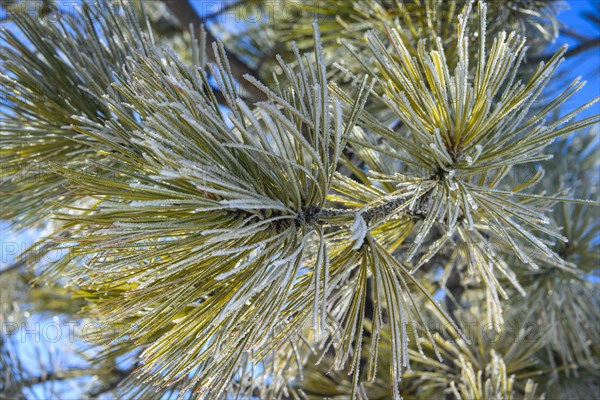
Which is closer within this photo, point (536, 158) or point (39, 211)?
point (536, 158)

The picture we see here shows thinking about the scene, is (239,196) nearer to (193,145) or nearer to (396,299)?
(193,145)

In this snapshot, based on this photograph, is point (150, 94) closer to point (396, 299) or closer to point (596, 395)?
point (396, 299)

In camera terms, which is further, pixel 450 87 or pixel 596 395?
pixel 596 395

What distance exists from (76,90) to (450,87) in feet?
1.54

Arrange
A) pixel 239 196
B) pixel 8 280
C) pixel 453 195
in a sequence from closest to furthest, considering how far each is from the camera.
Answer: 1. pixel 239 196
2. pixel 453 195
3. pixel 8 280

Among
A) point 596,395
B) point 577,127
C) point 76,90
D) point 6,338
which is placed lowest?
point 596,395

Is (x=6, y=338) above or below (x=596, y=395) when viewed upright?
above

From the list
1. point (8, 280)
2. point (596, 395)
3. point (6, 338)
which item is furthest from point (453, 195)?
point (8, 280)

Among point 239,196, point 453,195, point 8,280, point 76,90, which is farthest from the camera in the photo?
point 8,280

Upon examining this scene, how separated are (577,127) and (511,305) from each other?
0.65 meters

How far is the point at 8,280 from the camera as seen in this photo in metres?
1.65

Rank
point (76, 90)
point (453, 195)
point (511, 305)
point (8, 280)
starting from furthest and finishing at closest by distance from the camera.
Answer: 1. point (8, 280)
2. point (511, 305)
3. point (76, 90)
4. point (453, 195)

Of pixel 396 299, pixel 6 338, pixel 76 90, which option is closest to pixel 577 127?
pixel 396 299

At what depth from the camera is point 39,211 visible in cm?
78
